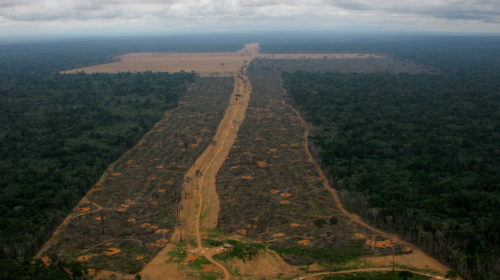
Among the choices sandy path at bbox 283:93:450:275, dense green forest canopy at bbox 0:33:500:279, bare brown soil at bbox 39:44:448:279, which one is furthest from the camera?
dense green forest canopy at bbox 0:33:500:279

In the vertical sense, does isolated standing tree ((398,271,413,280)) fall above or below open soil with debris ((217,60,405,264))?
below

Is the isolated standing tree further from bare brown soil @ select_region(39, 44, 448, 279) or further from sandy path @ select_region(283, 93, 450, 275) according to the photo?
sandy path @ select_region(283, 93, 450, 275)

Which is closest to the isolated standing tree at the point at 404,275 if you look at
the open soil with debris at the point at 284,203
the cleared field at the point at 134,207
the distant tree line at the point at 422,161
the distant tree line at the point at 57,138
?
the open soil with debris at the point at 284,203

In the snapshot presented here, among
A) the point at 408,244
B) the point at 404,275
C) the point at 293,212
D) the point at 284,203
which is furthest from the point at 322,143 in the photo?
the point at 404,275

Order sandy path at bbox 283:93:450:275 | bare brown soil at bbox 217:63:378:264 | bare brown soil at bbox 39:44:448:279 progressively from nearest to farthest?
sandy path at bbox 283:93:450:275
bare brown soil at bbox 39:44:448:279
bare brown soil at bbox 217:63:378:264

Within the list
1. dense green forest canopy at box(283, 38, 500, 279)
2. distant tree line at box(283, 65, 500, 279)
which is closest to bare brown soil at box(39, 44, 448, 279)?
distant tree line at box(283, 65, 500, 279)

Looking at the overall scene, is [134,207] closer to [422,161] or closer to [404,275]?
[404,275]

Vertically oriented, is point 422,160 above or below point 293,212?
above
